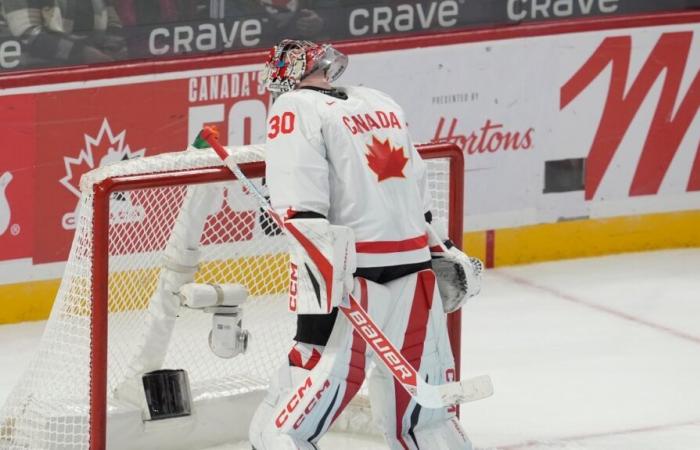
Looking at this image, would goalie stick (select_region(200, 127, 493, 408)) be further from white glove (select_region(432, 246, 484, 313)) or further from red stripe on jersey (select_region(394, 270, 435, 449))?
white glove (select_region(432, 246, 484, 313))

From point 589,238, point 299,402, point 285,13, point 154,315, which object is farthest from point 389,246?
point 589,238

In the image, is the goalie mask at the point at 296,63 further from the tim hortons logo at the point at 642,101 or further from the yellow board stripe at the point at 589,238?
the tim hortons logo at the point at 642,101

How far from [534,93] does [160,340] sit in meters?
2.65

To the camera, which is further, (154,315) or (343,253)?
(154,315)

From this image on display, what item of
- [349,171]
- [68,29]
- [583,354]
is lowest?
[583,354]

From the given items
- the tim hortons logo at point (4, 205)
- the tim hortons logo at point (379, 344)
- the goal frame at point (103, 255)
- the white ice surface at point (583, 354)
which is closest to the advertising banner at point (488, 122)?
the tim hortons logo at point (4, 205)

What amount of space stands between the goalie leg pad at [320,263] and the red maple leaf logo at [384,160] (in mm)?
188

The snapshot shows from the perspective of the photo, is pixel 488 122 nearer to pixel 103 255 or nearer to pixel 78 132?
pixel 78 132

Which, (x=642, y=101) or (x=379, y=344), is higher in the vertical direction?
(x=642, y=101)

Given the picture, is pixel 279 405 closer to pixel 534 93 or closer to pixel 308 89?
pixel 308 89

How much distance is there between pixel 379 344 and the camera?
418 centimetres

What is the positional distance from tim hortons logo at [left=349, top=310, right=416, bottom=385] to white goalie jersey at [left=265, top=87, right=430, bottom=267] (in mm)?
139

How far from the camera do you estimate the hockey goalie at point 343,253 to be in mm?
4156

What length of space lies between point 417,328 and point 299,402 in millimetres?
330
